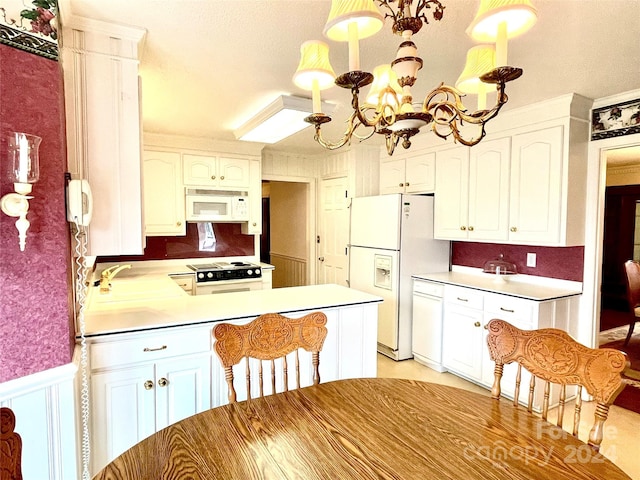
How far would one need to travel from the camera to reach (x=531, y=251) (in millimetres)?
3252

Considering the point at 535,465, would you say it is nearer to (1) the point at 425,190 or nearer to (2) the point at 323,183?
(1) the point at 425,190

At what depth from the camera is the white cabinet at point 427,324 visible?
3.44 meters

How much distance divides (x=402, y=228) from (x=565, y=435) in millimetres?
2608

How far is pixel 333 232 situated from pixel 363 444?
383 centimetres

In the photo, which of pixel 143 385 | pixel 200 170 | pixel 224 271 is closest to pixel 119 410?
pixel 143 385

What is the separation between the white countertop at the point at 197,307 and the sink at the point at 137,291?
0.01 m

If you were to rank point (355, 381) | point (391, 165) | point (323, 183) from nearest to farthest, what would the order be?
point (355, 381) < point (391, 165) < point (323, 183)

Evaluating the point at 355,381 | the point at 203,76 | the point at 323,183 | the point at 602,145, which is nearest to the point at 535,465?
the point at 355,381

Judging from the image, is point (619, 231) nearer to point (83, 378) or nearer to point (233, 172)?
point (233, 172)

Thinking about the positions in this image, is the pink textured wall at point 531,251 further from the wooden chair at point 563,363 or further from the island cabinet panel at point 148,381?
the island cabinet panel at point 148,381

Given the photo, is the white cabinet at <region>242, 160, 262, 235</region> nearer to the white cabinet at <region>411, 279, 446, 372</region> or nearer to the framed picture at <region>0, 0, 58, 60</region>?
the white cabinet at <region>411, 279, 446, 372</region>

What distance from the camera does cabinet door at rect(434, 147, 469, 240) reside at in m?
3.41

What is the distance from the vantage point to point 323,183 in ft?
16.3

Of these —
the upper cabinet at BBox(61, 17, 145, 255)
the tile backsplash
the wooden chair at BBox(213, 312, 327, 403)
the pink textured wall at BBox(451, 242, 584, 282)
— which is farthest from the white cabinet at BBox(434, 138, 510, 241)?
the upper cabinet at BBox(61, 17, 145, 255)
